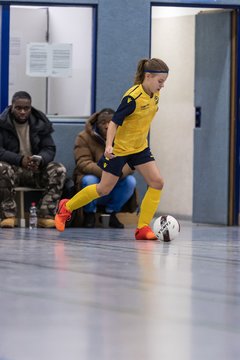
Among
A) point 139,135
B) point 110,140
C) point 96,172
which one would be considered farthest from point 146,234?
point 96,172

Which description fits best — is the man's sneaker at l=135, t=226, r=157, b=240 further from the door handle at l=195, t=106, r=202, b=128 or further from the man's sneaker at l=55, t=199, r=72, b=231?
the door handle at l=195, t=106, r=202, b=128

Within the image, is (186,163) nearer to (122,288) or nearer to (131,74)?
(131,74)

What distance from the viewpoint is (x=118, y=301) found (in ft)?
15.6

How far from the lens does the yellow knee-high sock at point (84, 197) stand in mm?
8880

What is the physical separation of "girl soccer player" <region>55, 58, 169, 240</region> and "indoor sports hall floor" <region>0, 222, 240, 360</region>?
62cm

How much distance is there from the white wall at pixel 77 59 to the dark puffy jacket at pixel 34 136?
968 mm

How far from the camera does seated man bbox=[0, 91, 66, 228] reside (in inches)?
391

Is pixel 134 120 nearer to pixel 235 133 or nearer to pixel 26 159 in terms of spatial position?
pixel 26 159

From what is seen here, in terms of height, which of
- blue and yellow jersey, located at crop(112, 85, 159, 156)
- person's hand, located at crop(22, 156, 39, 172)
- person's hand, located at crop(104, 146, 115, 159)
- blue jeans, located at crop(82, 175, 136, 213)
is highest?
blue and yellow jersey, located at crop(112, 85, 159, 156)

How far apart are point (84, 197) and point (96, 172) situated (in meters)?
1.27

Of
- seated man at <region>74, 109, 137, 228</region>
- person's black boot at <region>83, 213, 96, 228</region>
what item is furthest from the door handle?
person's black boot at <region>83, 213, 96, 228</region>

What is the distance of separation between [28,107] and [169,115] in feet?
10.7

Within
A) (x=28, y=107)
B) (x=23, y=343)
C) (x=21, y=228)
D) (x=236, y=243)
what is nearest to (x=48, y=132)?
(x=28, y=107)

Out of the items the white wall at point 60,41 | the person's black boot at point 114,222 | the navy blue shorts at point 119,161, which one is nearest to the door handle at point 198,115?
the white wall at point 60,41
